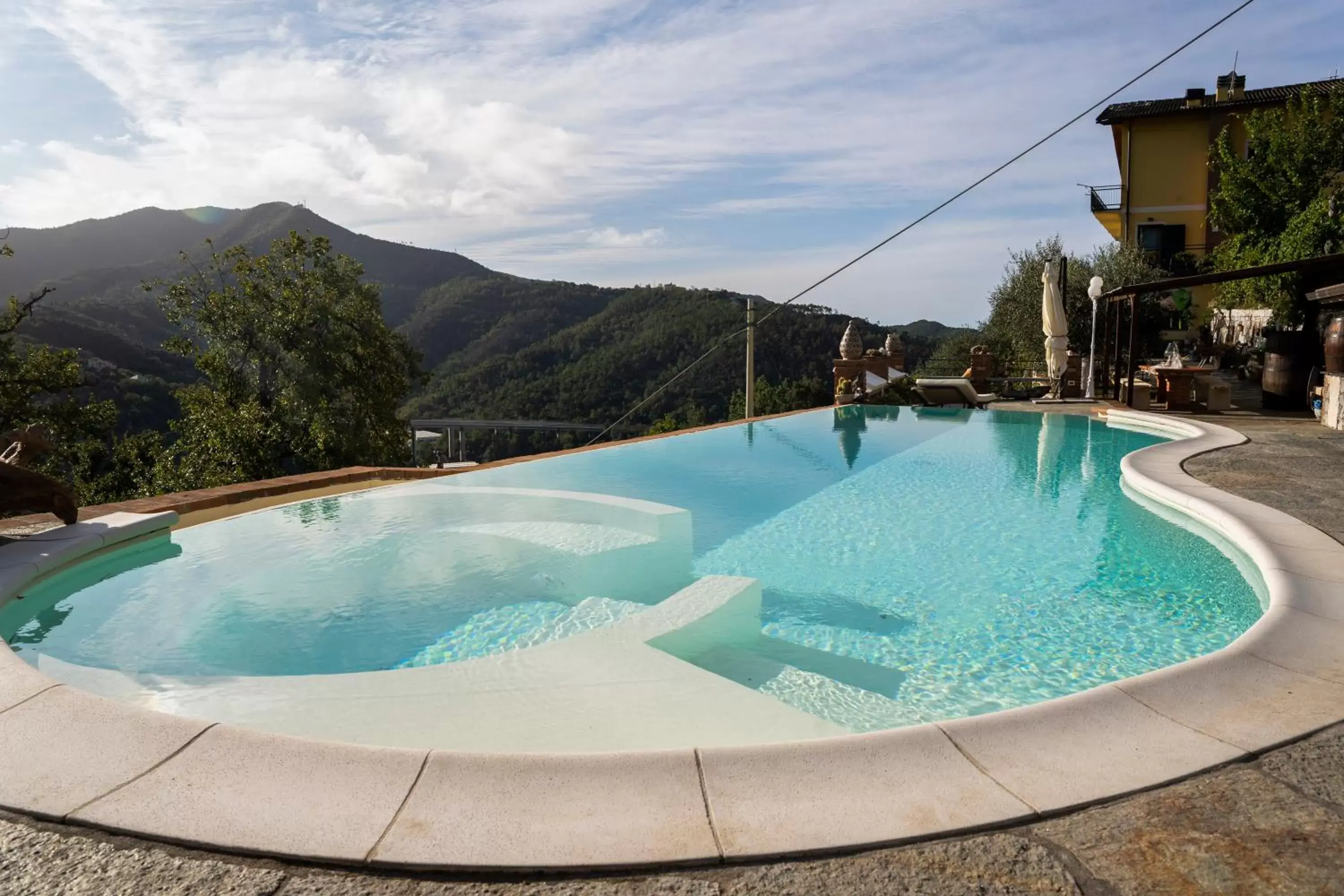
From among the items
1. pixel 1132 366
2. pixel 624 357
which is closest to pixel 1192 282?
pixel 1132 366

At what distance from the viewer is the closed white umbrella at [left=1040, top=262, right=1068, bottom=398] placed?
14758mm

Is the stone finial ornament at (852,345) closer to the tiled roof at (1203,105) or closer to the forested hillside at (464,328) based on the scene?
the forested hillside at (464,328)

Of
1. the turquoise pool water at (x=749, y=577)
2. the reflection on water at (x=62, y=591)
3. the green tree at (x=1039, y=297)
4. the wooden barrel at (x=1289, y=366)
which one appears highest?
the green tree at (x=1039, y=297)

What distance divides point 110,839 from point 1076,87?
12387mm

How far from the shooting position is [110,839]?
1.89 meters

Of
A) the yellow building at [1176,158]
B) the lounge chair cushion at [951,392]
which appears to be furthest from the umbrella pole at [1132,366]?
the yellow building at [1176,158]

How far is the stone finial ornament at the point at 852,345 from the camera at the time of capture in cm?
1681

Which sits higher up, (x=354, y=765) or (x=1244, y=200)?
(x=1244, y=200)

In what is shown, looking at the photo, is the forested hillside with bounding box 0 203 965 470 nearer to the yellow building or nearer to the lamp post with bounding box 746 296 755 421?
the lamp post with bounding box 746 296 755 421

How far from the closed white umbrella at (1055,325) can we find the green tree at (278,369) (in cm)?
1550

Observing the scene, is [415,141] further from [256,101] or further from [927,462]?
[927,462]

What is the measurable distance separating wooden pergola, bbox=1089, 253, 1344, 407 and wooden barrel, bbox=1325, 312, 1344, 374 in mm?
1532

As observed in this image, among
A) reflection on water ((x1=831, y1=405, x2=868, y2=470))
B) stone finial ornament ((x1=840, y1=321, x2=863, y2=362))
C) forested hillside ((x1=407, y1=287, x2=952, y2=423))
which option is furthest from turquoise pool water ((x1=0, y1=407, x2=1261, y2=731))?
forested hillside ((x1=407, y1=287, x2=952, y2=423))

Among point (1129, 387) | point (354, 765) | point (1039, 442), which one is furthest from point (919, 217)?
point (354, 765)
